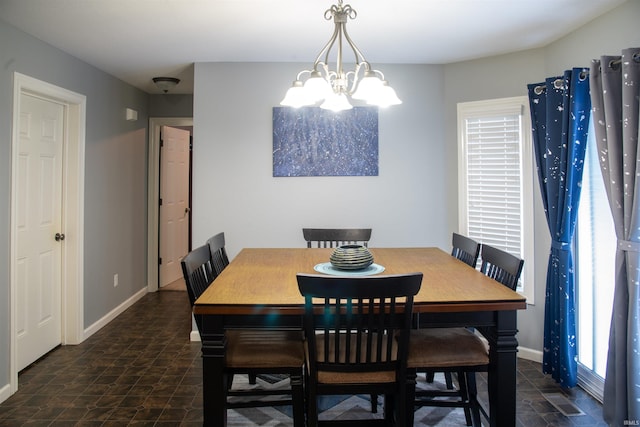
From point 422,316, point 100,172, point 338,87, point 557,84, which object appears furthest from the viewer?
point 100,172

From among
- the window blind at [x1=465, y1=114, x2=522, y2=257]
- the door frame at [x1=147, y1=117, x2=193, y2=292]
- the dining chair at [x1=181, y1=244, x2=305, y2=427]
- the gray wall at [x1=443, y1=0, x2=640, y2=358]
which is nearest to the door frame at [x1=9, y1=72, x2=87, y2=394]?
the door frame at [x1=147, y1=117, x2=193, y2=292]

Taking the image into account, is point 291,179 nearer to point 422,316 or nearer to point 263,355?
point 263,355

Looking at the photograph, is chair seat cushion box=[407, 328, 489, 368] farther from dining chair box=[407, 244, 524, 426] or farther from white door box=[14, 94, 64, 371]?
white door box=[14, 94, 64, 371]

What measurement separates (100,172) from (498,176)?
350 cm

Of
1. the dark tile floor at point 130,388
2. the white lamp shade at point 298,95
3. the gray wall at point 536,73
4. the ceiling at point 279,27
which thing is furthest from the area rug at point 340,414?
the ceiling at point 279,27

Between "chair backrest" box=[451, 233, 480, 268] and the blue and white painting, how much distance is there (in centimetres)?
122

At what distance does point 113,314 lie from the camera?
13.6ft

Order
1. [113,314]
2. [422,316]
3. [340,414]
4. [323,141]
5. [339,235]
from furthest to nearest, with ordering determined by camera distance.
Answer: [113,314] < [323,141] < [339,235] < [340,414] < [422,316]

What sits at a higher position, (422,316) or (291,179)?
(291,179)

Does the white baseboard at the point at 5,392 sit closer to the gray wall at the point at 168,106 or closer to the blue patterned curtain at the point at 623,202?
the gray wall at the point at 168,106

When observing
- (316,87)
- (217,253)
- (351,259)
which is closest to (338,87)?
(316,87)

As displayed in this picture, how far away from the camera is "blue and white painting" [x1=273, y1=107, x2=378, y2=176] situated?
11.9 feet

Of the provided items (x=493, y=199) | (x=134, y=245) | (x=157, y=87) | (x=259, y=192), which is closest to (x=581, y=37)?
(x=493, y=199)

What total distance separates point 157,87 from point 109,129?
71 cm
